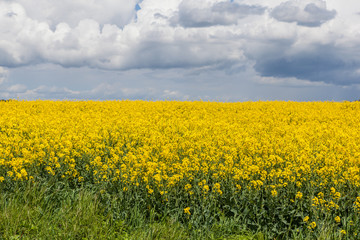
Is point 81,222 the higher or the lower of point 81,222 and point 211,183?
the lower

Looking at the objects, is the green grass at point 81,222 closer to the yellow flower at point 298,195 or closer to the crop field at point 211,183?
the crop field at point 211,183

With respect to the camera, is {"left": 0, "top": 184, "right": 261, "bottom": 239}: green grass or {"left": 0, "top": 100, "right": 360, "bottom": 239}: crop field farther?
{"left": 0, "top": 100, "right": 360, "bottom": 239}: crop field

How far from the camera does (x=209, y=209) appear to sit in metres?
6.22

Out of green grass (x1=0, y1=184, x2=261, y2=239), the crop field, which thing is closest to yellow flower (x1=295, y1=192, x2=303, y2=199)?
the crop field

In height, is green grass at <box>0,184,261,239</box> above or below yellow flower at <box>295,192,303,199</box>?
below

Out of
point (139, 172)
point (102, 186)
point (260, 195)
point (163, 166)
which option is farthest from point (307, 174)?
point (102, 186)

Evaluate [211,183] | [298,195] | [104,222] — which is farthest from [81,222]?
[298,195]

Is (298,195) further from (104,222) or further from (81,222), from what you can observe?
(81,222)

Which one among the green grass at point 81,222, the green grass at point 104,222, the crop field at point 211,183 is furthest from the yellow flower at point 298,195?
the green grass at point 81,222

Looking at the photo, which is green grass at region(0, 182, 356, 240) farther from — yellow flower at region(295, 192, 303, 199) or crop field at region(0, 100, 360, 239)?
yellow flower at region(295, 192, 303, 199)

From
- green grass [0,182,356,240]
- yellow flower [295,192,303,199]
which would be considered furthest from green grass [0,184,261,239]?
yellow flower [295,192,303,199]

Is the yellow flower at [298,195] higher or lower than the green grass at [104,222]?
higher

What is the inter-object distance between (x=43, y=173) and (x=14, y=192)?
0.73m

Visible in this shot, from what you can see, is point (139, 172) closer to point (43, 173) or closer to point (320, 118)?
point (43, 173)
